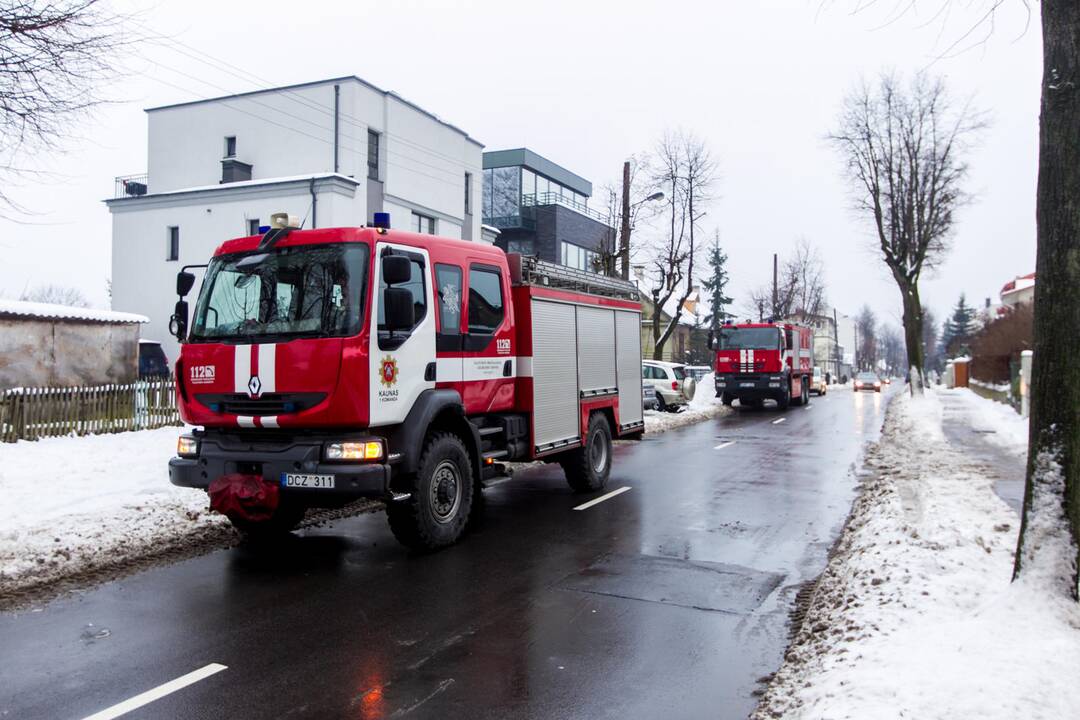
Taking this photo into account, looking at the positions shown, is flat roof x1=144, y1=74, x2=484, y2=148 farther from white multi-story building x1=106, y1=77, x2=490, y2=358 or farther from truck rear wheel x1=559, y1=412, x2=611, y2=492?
truck rear wheel x1=559, y1=412, x2=611, y2=492

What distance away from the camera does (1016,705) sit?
3414mm

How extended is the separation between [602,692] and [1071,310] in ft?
11.2

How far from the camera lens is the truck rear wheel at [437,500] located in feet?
22.6

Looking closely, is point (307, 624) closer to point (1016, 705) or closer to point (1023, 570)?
point (1016, 705)

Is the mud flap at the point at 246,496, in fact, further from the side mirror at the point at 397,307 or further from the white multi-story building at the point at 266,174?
the white multi-story building at the point at 266,174

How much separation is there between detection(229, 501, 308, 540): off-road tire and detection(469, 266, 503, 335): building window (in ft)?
8.14

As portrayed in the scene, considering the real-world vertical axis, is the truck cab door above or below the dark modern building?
below

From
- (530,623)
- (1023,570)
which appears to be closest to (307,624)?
(530,623)

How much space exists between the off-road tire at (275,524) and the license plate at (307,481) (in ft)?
3.76

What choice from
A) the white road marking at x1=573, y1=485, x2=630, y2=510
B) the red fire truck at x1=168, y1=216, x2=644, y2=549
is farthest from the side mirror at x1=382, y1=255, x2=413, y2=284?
the white road marking at x1=573, y1=485, x2=630, y2=510

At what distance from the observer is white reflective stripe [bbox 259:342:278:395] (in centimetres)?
655

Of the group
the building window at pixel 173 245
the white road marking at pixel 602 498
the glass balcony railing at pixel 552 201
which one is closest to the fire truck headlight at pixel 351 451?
the white road marking at pixel 602 498

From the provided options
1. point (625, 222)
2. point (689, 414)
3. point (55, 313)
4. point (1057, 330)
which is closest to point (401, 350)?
point (1057, 330)

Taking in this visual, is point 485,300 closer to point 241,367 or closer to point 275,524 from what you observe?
point 241,367
